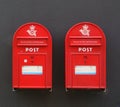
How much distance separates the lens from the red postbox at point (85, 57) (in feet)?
16.8

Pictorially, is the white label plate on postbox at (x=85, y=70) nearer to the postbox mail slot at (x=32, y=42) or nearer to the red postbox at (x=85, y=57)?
the red postbox at (x=85, y=57)

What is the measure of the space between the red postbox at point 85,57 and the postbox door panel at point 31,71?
0.39 m

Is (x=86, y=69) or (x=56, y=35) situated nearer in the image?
(x=86, y=69)

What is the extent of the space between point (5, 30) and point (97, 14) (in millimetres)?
1578

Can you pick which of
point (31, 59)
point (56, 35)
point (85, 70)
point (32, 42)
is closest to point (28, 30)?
point (32, 42)

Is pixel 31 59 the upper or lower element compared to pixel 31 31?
lower

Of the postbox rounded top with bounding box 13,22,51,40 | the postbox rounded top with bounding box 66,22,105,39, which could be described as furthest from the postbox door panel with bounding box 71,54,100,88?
the postbox rounded top with bounding box 13,22,51,40

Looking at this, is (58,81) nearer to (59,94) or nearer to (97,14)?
(59,94)

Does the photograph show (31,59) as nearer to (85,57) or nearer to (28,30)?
(28,30)

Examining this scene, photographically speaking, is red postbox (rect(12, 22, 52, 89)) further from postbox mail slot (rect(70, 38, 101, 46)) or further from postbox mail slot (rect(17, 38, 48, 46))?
postbox mail slot (rect(70, 38, 101, 46))

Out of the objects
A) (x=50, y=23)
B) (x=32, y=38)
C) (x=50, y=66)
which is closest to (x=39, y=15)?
(x=50, y=23)

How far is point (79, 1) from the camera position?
5621 millimetres

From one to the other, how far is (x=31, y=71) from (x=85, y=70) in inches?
32.8

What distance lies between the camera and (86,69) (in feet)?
16.8
